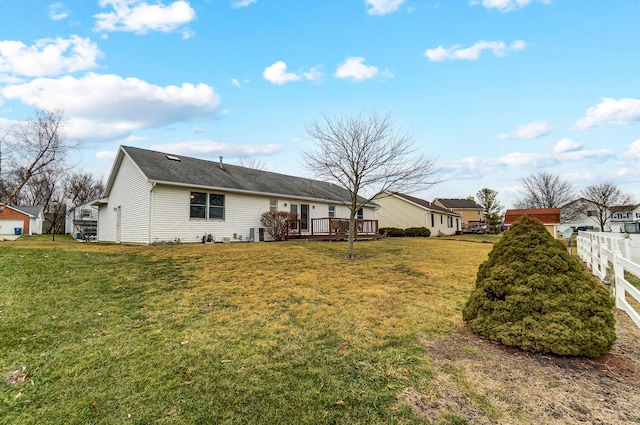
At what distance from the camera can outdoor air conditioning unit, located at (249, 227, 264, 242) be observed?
16.2 metres

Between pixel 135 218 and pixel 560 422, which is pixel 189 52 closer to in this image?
pixel 135 218

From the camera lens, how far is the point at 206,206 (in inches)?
592

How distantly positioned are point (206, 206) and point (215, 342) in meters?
11.9

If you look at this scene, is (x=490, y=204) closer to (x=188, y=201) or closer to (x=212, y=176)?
(x=212, y=176)

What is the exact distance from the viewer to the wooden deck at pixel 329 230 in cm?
1775

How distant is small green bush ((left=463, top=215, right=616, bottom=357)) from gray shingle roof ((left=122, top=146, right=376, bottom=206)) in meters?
10.7

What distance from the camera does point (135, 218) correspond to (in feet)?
48.4

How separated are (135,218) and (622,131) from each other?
22.9 metres

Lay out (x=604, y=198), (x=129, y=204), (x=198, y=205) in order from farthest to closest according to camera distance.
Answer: (x=604, y=198) → (x=129, y=204) → (x=198, y=205)

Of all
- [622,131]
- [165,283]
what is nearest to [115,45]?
[165,283]

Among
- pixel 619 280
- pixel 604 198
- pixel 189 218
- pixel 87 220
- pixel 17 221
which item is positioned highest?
pixel 604 198

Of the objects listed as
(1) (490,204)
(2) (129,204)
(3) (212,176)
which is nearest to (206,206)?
(3) (212,176)

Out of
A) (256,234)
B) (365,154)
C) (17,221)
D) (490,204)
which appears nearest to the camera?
(365,154)

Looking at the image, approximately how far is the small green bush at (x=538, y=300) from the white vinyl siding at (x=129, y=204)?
1334 centimetres
